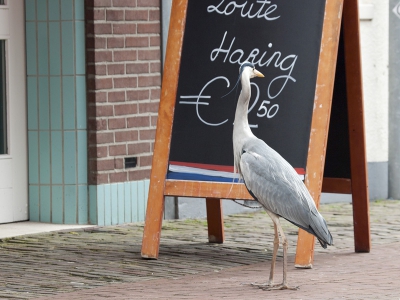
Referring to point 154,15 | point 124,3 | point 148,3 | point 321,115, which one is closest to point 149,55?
point 154,15

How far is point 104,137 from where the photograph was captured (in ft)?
32.6

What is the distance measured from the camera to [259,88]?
26.4ft

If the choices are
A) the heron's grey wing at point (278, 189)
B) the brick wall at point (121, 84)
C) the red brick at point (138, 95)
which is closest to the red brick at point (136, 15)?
the brick wall at point (121, 84)

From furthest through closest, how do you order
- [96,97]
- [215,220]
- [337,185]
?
1. [96,97]
2. [215,220]
3. [337,185]

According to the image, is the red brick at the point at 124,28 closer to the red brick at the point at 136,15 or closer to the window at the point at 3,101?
the red brick at the point at 136,15

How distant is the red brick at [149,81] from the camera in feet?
33.8

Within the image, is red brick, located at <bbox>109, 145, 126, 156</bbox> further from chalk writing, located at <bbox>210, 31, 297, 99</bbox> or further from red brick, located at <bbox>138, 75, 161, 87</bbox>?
chalk writing, located at <bbox>210, 31, 297, 99</bbox>

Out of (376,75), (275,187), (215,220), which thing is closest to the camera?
(275,187)

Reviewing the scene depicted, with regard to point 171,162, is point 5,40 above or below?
above

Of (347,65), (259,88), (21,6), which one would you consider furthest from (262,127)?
(21,6)

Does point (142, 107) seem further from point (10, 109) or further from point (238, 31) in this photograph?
point (238, 31)

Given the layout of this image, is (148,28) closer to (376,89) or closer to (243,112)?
(376,89)

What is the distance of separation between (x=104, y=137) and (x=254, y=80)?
229 cm

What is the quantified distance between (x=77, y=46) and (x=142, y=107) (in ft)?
3.11
